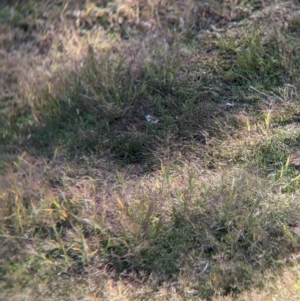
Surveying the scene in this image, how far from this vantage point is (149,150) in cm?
449

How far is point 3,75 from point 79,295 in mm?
2467

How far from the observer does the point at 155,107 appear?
4.82 meters

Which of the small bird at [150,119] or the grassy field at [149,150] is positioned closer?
the grassy field at [149,150]

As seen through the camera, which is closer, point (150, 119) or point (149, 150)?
point (149, 150)

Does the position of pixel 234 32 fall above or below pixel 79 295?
above

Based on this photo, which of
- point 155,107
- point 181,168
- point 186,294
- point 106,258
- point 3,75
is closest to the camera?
point 186,294

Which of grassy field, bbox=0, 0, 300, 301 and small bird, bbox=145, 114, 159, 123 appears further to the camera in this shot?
small bird, bbox=145, 114, 159, 123

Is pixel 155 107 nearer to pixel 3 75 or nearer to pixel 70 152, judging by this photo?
pixel 70 152

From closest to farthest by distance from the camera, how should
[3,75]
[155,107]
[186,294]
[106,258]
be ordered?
1. [186,294]
2. [106,258]
3. [155,107]
4. [3,75]

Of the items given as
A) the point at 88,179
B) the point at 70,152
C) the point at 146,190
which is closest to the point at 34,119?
the point at 70,152

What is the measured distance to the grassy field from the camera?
3674 mm

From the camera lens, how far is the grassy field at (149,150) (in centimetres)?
367

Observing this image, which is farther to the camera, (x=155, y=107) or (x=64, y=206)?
(x=155, y=107)

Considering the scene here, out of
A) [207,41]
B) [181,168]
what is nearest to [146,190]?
[181,168]
